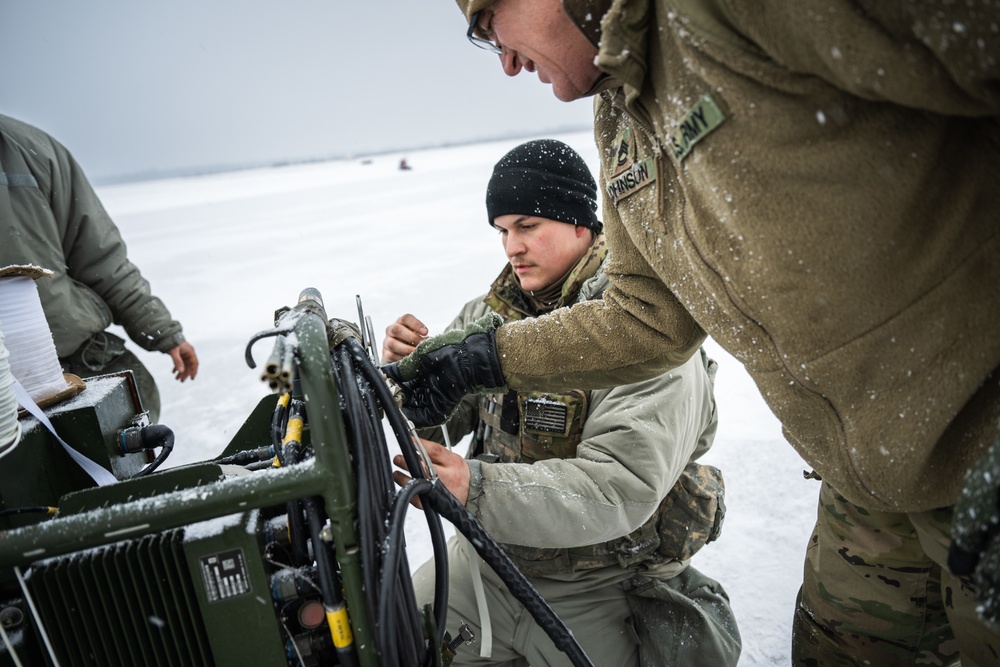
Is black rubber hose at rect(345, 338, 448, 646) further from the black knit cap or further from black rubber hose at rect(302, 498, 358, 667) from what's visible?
the black knit cap

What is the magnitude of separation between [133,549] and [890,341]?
1135mm

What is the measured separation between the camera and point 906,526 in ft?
4.48

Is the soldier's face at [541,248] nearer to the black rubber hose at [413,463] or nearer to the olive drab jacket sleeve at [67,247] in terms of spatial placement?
the black rubber hose at [413,463]

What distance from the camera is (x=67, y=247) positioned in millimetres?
2855

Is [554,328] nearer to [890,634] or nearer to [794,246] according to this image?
[794,246]

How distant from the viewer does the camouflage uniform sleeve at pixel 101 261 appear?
2.80 metres

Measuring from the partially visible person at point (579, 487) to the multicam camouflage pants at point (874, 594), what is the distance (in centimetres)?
31

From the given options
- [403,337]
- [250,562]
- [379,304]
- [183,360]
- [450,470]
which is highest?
[250,562]

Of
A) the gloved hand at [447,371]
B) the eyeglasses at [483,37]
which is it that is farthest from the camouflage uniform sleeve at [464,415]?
the eyeglasses at [483,37]

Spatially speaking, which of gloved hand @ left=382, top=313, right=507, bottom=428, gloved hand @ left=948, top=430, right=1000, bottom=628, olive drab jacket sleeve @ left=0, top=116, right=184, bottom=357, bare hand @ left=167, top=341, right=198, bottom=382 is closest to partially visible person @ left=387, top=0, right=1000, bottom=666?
gloved hand @ left=948, top=430, right=1000, bottom=628

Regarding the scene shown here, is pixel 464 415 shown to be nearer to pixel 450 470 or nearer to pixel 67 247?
pixel 450 470

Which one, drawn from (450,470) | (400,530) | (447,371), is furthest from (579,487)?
(400,530)

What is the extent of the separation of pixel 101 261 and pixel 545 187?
2.21 metres

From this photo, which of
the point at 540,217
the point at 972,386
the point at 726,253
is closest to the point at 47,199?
the point at 540,217
